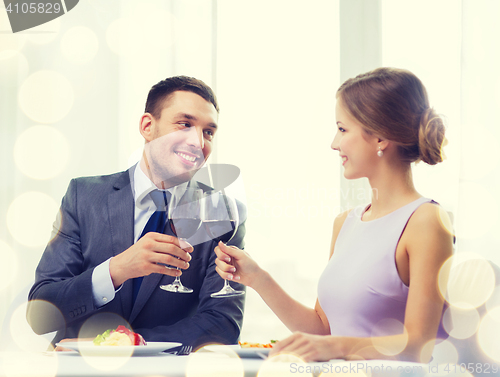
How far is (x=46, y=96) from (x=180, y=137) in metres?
1.15

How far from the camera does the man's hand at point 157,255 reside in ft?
3.41

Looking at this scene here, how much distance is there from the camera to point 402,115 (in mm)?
1210

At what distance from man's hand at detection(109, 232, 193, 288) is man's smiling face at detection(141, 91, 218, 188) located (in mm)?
641

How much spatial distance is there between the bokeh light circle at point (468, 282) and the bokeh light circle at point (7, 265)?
2262 mm

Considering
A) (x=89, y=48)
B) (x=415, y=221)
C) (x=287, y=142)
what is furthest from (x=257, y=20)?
(x=415, y=221)

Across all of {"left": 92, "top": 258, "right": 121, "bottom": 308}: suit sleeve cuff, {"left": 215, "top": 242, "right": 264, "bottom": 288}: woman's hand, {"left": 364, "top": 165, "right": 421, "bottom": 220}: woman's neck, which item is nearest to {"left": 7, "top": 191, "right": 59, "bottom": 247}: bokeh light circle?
{"left": 92, "top": 258, "right": 121, "bottom": 308}: suit sleeve cuff

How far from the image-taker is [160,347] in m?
0.89

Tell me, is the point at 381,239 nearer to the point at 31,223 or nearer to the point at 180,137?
the point at 180,137

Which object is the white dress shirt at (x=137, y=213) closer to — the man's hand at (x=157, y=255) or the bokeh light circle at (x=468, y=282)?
the man's hand at (x=157, y=255)

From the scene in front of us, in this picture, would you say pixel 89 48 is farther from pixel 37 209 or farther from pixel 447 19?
pixel 447 19

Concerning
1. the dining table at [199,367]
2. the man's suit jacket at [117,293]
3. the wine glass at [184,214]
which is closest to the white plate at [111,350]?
the dining table at [199,367]

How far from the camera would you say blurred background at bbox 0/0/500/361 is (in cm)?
231

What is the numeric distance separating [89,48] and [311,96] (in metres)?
1.31

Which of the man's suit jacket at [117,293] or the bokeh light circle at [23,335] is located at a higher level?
the man's suit jacket at [117,293]
